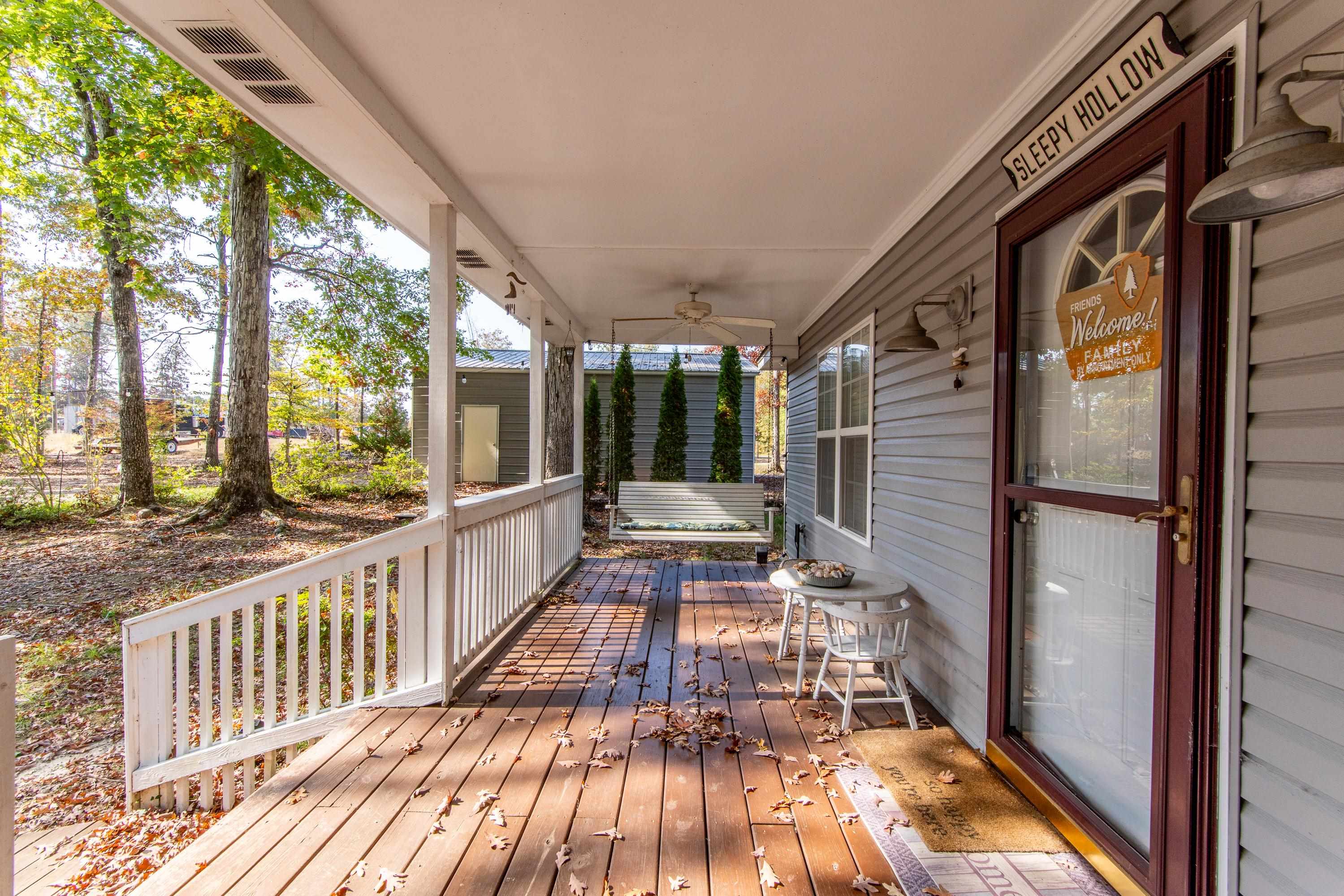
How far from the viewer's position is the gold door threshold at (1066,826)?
1.63 meters

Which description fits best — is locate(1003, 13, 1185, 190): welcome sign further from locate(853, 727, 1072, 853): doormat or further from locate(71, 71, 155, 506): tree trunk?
locate(71, 71, 155, 506): tree trunk

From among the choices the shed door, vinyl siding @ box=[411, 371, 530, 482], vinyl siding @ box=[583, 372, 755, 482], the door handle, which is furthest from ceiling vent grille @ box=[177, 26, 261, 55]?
the shed door

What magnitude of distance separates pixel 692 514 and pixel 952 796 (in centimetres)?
458

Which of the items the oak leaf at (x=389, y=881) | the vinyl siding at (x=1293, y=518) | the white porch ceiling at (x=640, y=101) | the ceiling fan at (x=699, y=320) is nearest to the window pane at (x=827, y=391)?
the ceiling fan at (x=699, y=320)

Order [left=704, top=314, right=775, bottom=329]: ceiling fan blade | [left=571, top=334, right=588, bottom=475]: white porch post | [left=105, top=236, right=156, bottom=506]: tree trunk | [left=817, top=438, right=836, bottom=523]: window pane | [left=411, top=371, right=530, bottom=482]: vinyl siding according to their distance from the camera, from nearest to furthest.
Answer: [left=704, top=314, right=775, bottom=329]: ceiling fan blade → [left=817, top=438, right=836, bottom=523]: window pane → [left=571, top=334, right=588, bottom=475]: white porch post → [left=105, top=236, right=156, bottom=506]: tree trunk → [left=411, top=371, right=530, bottom=482]: vinyl siding

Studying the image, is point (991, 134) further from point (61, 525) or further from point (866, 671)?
point (61, 525)

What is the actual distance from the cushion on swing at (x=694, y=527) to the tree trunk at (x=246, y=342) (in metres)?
4.81

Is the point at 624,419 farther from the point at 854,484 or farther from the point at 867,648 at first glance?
the point at 867,648

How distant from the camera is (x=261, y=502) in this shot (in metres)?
7.28

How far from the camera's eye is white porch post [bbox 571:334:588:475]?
646 centimetres

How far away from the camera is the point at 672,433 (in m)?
10.8

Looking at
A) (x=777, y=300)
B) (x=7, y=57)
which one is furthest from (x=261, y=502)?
(x=777, y=300)

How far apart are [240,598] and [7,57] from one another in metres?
7.19

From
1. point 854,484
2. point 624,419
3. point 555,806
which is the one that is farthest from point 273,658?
point 624,419
